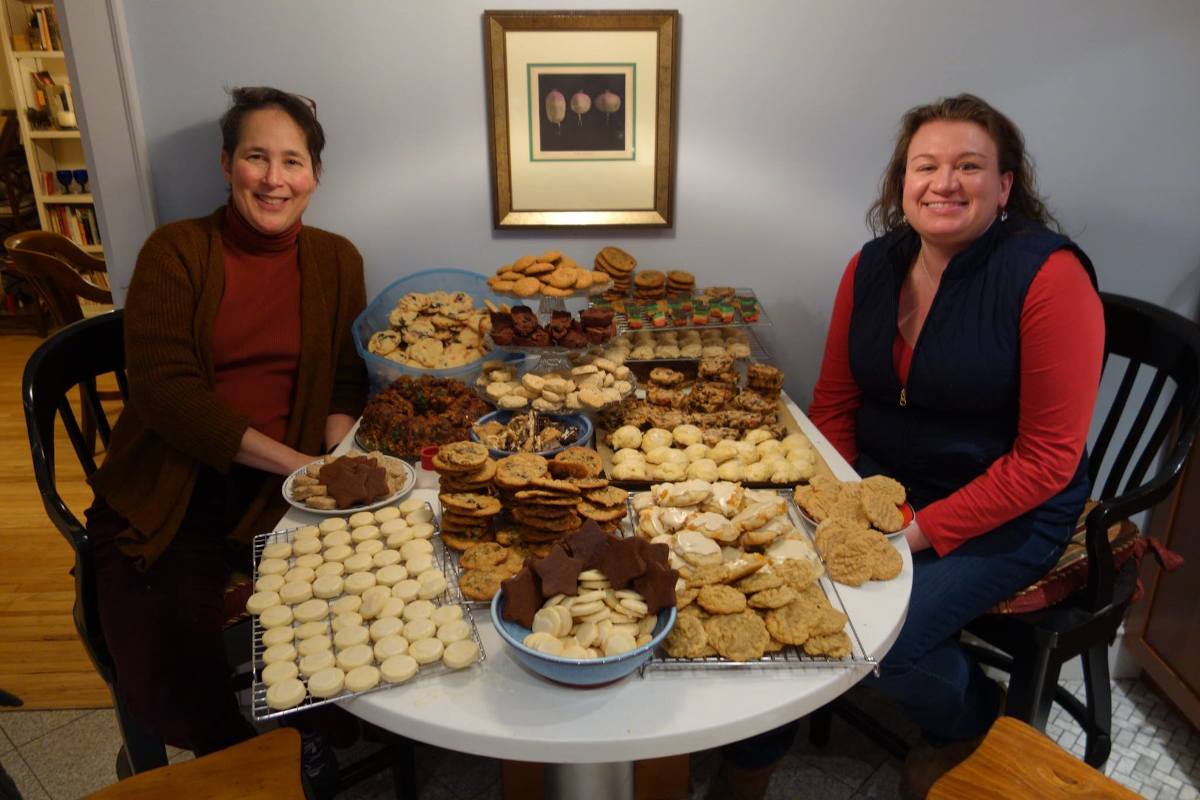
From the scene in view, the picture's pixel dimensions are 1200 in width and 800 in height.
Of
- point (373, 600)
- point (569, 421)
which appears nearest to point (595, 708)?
point (373, 600)

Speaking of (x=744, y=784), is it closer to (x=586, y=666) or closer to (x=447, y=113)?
(x=586, y=666)

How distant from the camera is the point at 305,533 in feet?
5.11

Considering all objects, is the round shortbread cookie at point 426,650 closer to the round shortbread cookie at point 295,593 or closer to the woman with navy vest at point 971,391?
the round shortbread cookie at point 295,593

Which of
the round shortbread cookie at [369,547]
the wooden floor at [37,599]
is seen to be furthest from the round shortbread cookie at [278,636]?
the wooden floor at [37,599]

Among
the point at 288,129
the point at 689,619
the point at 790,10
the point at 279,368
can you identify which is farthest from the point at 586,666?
the point at 790,10

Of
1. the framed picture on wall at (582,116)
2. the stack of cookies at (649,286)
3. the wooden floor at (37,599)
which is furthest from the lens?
the wooden floor at (37,599)

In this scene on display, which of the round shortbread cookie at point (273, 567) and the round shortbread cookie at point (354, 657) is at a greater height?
the round shortbread cookie at point (273, 567)

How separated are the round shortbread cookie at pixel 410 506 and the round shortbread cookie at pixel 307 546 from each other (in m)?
0.18

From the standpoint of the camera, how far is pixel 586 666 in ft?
3.68

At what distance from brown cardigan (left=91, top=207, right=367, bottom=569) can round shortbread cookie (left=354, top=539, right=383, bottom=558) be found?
0.61m

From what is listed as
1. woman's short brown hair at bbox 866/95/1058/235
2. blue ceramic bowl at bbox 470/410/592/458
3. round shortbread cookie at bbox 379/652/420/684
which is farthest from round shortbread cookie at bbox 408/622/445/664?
woman's short brown hair at bbox 866/95/1058/235

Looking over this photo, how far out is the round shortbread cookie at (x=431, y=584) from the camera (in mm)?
1369

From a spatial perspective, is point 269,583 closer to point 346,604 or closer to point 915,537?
point 346,604

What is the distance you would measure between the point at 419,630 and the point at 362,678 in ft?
0.40
